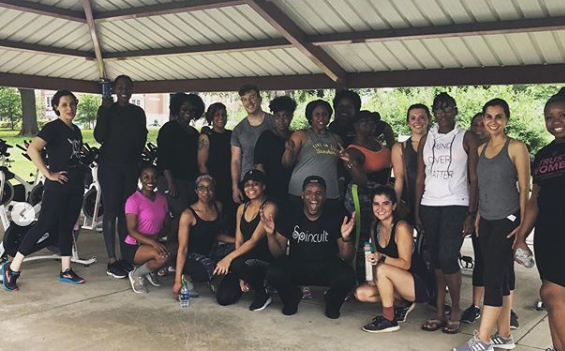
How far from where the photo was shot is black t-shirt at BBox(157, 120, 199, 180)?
4.70m

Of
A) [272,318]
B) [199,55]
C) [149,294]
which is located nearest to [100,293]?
[149,294]

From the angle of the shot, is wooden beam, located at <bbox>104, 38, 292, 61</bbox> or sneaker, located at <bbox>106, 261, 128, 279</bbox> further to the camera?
wooden beam, located at <bbox>104, 38, 292, 61</bbox>

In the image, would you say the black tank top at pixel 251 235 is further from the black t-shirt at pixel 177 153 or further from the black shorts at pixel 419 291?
the black shorts at pixel 419 291

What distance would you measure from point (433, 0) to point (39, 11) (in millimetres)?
4692

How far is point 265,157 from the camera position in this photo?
4215 mm

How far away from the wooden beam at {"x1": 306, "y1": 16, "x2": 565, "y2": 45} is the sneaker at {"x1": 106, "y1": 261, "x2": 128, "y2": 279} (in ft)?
11.9

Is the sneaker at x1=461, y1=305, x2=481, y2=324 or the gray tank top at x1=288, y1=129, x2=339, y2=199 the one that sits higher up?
the gray tank top at x1=288, y1=129, x2=339, y2=199

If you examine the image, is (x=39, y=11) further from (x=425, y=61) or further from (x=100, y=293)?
(x=425, y=61)

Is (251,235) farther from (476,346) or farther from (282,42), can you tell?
(282,42)

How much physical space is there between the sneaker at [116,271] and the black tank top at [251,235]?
4.19 feet

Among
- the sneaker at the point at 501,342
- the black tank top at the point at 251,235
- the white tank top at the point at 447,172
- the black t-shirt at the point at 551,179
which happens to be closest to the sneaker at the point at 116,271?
the black tank top at the point at 251,235

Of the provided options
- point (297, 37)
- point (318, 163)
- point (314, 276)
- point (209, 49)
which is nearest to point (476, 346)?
point (314, 276)

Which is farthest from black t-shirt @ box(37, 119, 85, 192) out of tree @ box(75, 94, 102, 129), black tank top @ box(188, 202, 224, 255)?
tree @ box(75, 94, 102, 129)

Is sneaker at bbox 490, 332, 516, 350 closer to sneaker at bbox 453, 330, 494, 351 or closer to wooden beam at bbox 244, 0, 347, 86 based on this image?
sneaker at bbox 453, 330, 494, 351
